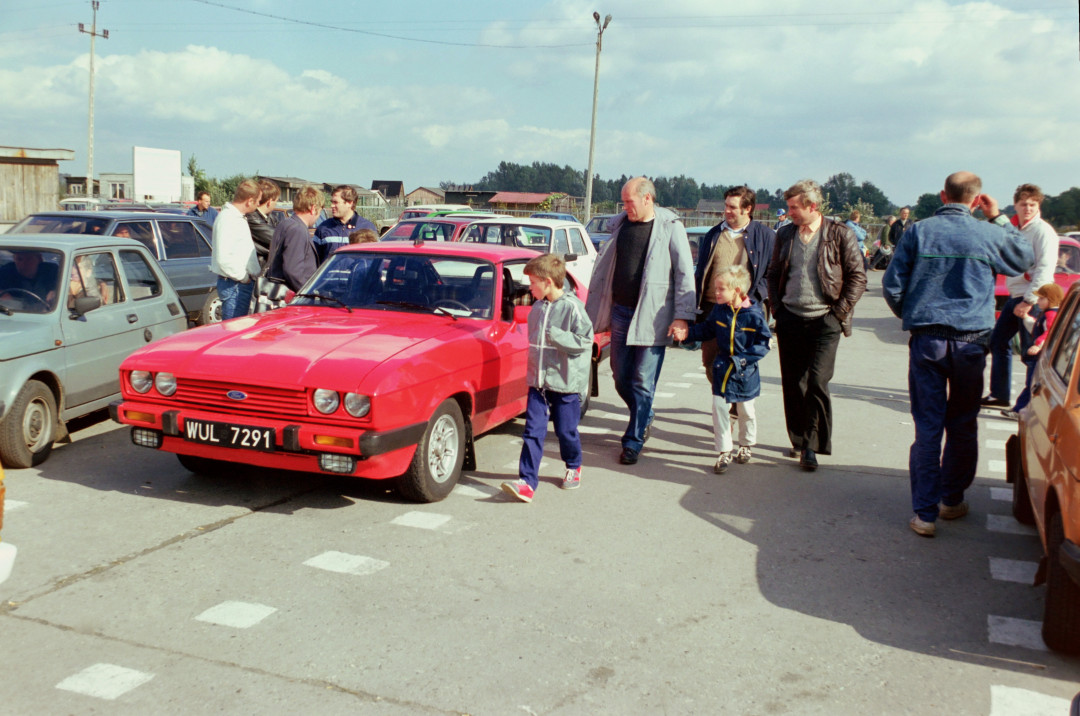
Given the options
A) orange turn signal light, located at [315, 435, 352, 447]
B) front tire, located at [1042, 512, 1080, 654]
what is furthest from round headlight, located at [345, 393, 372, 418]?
front tire, located at [1042, 512, 1080, 654]

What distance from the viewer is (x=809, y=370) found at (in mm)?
6680

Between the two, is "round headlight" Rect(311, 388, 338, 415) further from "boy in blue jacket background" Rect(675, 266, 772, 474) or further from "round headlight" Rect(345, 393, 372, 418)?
"boy in blue jacket background" Rect(675, 266, 772, 474)

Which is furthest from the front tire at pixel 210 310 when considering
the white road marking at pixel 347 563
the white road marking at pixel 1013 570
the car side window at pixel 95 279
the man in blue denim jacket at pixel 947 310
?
the white road marking at pixel 1013 570

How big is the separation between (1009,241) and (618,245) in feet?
8.52

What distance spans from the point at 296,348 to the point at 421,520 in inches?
49.0

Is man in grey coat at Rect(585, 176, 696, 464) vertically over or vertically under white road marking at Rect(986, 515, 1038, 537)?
over

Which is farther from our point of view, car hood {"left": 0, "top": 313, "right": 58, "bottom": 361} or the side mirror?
the side mirror

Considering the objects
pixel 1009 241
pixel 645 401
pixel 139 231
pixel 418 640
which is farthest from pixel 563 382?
pixel 139 231

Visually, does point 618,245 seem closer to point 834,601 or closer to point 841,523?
point 841,523

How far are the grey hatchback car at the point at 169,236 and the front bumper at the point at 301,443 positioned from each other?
6434mm

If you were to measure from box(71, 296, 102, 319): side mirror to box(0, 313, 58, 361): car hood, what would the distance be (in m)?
0.20

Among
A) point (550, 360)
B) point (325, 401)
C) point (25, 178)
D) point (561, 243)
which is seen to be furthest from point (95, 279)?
point (25, 178)

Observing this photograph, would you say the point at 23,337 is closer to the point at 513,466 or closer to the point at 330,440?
the point at 330,440

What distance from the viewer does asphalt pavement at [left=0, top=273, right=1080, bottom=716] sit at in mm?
3516
